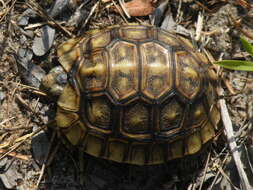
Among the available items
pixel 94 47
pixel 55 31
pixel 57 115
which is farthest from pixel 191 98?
pixel 55 31

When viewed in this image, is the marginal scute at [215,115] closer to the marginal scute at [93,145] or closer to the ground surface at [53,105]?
the ground surface at [53,105]

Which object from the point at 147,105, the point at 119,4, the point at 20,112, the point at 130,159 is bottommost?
the point at 130,159

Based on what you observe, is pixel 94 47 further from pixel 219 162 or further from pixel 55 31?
pixel 219 162

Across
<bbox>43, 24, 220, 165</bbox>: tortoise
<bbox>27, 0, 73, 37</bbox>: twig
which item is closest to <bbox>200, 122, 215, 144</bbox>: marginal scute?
<bbox>43, 24, 220, 165</bbox>: tortoise

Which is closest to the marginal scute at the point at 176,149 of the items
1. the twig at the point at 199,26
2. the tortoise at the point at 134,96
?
the tortoise at the point at 134,96

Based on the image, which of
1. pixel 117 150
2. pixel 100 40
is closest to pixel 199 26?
pixel 100 40

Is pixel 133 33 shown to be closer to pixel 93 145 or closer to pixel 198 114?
pixel 198 114
